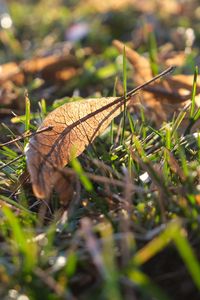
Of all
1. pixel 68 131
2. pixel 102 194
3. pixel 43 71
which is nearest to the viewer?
pixel 102 194

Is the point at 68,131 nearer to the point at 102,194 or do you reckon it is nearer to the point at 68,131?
the point at 68,131

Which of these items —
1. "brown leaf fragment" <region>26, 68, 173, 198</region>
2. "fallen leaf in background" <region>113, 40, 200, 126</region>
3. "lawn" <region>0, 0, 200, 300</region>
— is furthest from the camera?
"fallen leaf in background" <region>113, 40, 200, 126</region>

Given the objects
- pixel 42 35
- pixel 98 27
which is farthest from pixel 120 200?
pixel 42 35

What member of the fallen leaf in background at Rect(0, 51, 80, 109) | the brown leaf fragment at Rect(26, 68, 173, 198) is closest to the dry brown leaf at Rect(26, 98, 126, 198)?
the brown leaf fragment at Rect(26, 68, 173, 198)

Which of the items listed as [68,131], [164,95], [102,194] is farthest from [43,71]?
[102,194]

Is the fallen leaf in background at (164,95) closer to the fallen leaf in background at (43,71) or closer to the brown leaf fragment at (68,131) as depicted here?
the brown leaf fragment at (68,131)

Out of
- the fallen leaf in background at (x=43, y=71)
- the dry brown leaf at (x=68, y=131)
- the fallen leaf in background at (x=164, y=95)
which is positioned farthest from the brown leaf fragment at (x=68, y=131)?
the fallen leaf in background at (x=43, y=71)

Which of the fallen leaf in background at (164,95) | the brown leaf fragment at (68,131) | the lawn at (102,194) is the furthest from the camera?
the fallen leaf in background at (164,95)

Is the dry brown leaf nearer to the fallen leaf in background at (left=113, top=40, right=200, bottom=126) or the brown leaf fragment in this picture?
the brown leaf fragment

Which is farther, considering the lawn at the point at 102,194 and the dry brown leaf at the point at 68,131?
Answer: the dry brown leaf at the point at 68,131

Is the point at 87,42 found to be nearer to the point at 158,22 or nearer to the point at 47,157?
the point at 158,22

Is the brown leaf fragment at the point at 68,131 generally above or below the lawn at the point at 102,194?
above
